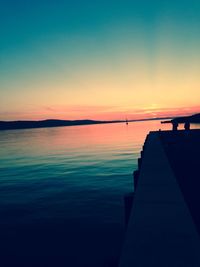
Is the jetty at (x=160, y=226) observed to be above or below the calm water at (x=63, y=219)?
above

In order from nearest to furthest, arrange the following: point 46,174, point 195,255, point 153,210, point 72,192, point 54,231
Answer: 1. point 195,255
2. point 153,210
3. point 54,231
4. point 72,192
5. point 46,174

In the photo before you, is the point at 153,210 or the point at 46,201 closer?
the point at 153,210

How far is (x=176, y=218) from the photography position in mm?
5219

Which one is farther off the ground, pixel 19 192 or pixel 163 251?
pixel 163 251

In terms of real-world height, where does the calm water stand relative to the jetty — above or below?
below

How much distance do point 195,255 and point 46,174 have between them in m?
25.3

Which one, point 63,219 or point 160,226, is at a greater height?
point 160,226

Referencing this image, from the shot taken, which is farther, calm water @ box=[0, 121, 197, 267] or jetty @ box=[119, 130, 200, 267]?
calm water @ box=[0, 121, 197, 267]

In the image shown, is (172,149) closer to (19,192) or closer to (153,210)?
(19,192)

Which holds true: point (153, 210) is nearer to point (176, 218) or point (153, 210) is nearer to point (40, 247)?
point (176, 218)

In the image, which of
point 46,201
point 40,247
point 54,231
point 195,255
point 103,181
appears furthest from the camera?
point 103,181

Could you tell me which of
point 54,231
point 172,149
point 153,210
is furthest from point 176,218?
point 172,149

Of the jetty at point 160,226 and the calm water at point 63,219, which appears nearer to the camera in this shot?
the jetty at point 160,226

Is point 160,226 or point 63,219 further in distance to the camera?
point 63,219
